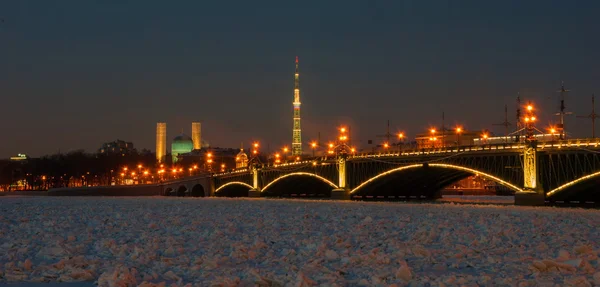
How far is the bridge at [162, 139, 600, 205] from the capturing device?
219ft

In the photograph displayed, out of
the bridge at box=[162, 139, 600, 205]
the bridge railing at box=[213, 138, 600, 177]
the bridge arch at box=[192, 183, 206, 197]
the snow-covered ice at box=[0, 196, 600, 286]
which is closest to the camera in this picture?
the snow-covered ice at box=[0, 196, 600, 286]

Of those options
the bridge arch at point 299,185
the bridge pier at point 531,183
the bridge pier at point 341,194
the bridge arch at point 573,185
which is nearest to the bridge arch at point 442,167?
the bridge pier at point 341,194

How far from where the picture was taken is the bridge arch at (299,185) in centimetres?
11074

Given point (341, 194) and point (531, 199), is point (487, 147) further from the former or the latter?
point (341, 194)


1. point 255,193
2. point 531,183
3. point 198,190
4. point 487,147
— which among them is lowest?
point 531,183

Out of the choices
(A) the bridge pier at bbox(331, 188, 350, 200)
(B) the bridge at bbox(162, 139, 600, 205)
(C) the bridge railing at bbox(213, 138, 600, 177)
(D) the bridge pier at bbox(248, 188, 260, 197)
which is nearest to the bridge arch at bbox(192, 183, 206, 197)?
(B) the bridge at bbox(162, 139, 600, 205)

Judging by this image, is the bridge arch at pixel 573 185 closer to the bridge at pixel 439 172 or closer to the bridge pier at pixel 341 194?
the bridge at pixel 439 172

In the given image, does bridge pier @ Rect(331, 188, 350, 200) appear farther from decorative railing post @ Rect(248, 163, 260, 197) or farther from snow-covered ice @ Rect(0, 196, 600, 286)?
snow-covered ice @ Rect(0, 196, 600, 286)

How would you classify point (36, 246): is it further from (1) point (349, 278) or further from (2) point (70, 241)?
(1) point (349, 278)

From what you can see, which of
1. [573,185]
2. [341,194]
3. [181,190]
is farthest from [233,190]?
[573,185]

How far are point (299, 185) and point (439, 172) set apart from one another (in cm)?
3629

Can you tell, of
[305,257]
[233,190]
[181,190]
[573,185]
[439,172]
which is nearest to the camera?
[305,257]

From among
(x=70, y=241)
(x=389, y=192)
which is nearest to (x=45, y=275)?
(x=70, y=241)

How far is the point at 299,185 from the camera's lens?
12062 cm
